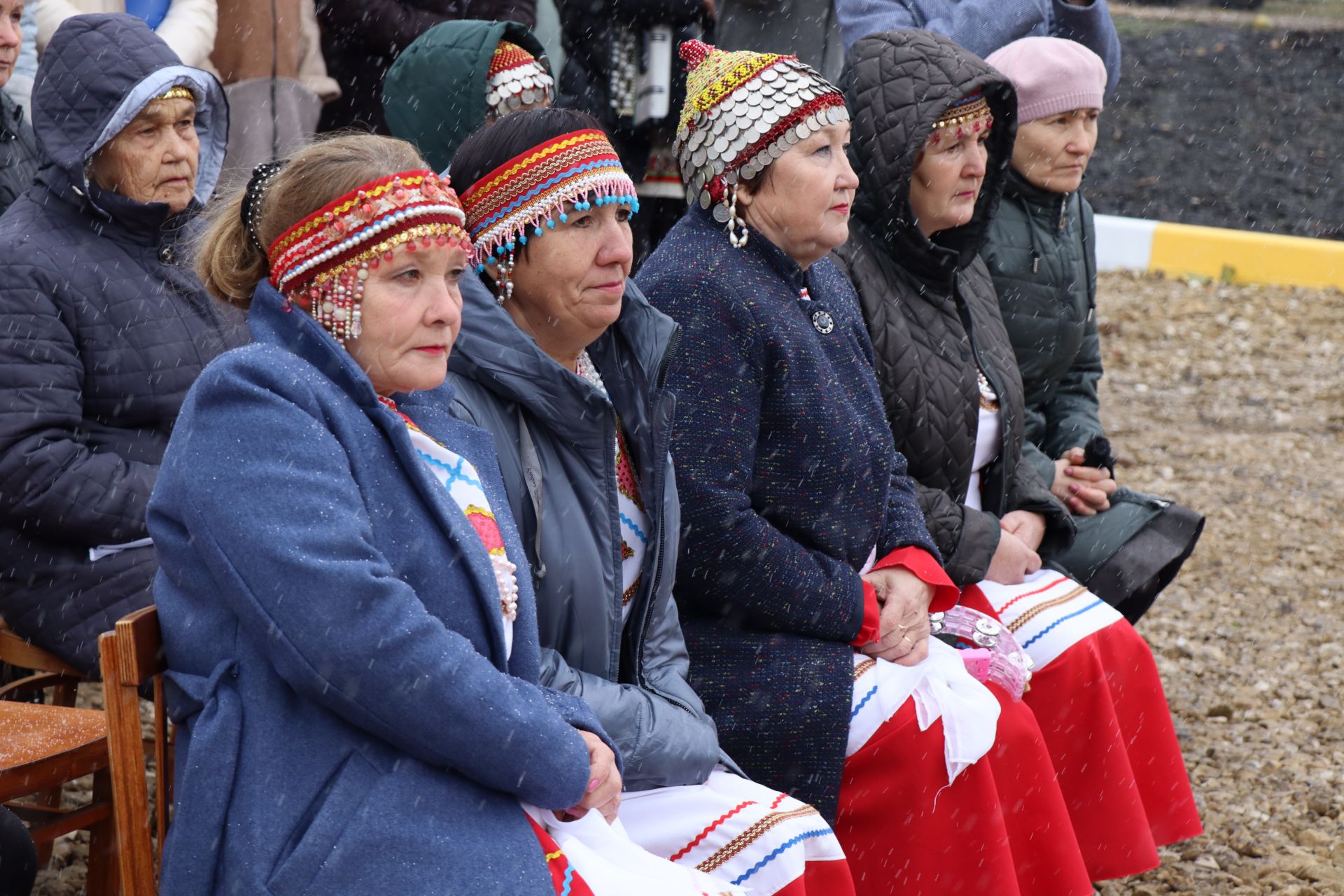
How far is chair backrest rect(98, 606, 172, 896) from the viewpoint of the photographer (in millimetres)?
2051

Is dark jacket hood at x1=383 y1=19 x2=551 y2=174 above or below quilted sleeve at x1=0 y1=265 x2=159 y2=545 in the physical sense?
above

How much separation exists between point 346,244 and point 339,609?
1.83ft

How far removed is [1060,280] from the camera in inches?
175

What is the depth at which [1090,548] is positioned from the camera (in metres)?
4.18

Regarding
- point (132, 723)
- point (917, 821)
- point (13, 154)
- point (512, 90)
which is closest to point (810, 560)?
point (917, 821)

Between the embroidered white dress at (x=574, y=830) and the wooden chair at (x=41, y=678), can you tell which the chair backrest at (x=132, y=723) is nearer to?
the embroidered white dress at (x=574, y=830)

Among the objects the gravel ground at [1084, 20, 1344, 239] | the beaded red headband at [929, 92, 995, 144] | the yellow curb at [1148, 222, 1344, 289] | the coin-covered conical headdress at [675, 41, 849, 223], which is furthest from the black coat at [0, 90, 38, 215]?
the gravel ground at [1084, 20, 1344, 239]

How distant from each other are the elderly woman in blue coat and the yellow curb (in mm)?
8661

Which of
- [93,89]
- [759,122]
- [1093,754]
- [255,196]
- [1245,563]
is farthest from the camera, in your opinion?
[1245,563]

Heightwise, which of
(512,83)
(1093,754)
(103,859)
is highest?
(512,83)

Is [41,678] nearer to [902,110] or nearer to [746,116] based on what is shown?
[746,116]

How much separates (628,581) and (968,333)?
150cm

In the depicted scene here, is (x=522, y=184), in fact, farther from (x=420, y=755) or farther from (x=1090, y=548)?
(x=1090, y=548)

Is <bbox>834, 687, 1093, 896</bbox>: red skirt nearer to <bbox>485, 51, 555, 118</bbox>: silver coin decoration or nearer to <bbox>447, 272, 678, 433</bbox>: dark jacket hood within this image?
<bbox>447, 272, 678, 433</bbox>: dark jacket hood
